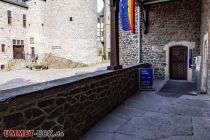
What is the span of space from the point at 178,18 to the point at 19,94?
8.36 m

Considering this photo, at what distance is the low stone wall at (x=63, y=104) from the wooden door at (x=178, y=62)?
5.33m

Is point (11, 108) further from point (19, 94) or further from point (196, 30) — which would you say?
point (196, 30)

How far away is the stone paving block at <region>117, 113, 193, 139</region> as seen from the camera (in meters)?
3.06

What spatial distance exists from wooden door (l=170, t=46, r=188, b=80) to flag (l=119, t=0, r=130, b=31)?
241 cm

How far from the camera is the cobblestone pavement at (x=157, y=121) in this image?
300 cm

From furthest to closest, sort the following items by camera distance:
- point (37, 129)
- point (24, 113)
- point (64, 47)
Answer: point (64, 47) < point (37, 129) < point (24, 113)

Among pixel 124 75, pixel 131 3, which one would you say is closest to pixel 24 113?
pixel 124 75

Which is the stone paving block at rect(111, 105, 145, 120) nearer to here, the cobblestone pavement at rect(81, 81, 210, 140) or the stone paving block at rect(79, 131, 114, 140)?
the cobblestone pavement at rect(81, 81, 210, 140)

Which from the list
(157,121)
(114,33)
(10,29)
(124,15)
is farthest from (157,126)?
(10,29)

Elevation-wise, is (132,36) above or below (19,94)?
above

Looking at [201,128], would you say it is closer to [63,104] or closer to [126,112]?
[126,112]

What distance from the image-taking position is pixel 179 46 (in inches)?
349

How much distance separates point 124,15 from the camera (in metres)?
9.14

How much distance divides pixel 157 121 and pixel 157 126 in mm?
260
